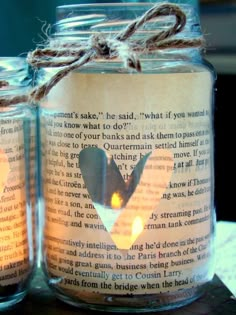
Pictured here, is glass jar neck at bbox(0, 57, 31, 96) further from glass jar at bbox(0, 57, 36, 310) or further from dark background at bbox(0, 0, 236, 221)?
dark background at bbox(0, 0, 236, 221)

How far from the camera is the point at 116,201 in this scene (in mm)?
447

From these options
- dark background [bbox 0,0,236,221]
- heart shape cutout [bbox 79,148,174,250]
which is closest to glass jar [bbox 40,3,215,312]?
heart shape cutout [bbox 79,148,174,250]

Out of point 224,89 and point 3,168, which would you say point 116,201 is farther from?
point 224,89

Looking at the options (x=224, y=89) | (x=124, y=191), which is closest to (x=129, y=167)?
(x=124, y=191)

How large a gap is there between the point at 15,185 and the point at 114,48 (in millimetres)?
126

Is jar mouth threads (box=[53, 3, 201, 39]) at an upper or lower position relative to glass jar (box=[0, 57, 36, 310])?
upper

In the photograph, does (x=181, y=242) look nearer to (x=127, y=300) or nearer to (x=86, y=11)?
(x=127, y=300)

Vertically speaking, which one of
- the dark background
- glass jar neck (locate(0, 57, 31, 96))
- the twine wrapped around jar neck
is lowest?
the dark background

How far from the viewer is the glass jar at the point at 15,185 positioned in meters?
0.46

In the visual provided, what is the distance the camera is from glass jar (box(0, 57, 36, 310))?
0.46 metres

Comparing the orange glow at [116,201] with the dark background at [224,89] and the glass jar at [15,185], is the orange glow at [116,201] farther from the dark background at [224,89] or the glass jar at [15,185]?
the dark background at [224,89]

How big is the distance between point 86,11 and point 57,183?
0.40ft

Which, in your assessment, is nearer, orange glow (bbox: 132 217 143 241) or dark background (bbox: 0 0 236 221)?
orange glow (bbox: 132 217 143 241)

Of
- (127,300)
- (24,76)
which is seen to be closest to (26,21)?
(24,76)
